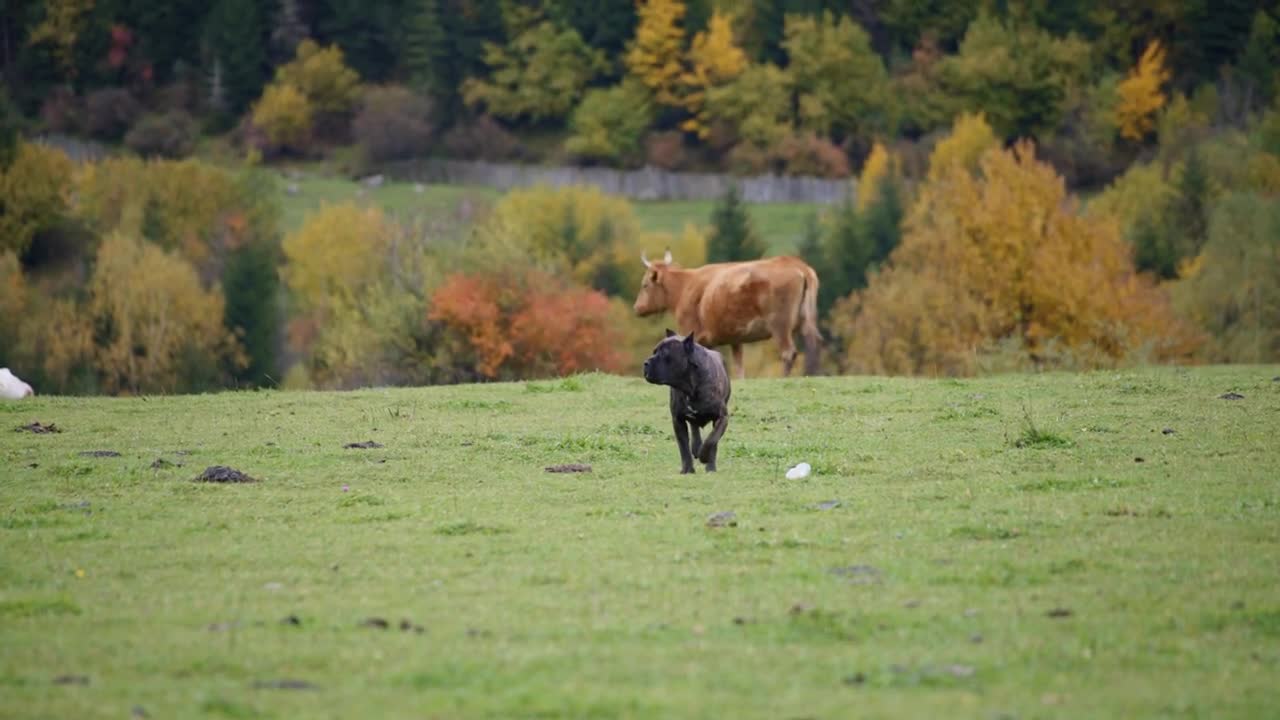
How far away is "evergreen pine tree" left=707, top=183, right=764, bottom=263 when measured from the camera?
8456 cm

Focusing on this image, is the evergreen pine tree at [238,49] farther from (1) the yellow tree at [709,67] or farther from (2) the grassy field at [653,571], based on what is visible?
(2) the grassy field at [653,571]

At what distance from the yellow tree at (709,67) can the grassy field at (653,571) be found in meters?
97.5

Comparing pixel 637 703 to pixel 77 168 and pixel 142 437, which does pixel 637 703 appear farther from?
pixel 77 168

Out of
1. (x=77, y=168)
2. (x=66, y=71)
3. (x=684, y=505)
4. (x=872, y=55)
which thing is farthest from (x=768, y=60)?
(x=684, y=505)

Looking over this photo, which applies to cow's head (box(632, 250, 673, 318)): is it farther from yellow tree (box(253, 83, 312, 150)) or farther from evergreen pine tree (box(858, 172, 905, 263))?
yellow tree (box(253, 83, 312, 150))

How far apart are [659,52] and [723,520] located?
4272 inches

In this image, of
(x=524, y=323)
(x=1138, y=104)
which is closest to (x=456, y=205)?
(x=1138, y=104)

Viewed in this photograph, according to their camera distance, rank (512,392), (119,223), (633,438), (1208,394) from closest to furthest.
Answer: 1. (633,438)
2. (1208,394)
3. (512,392)
4. (119,223)

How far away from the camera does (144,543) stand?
13.4 m

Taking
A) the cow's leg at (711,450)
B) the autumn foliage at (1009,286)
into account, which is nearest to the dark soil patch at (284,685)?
the cow's leg at (711,450)

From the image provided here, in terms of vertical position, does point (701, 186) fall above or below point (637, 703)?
below

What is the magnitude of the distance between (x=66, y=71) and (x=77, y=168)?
1313 inches

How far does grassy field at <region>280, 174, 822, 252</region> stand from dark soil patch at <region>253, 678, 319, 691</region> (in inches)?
3367

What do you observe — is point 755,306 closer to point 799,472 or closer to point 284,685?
point 799,472
